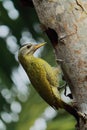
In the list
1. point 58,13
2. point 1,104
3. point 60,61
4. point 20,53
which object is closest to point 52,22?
point 58,13

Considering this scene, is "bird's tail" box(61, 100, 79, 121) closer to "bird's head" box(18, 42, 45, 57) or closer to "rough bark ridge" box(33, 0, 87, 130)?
"rough bark ridge" box(33, 0, 87, 130)

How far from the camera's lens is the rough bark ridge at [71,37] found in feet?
8.16

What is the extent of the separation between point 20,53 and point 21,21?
0.52m

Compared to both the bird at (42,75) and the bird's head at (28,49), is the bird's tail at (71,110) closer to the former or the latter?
the bird at (42,75)

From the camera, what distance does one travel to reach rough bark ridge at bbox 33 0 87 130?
8.16 ft

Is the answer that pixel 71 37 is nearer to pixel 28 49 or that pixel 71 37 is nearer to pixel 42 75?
pixel 42 75

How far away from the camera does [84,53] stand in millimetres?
2496

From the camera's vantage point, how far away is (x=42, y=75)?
3.26 metres

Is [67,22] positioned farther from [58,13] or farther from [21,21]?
[21,21]

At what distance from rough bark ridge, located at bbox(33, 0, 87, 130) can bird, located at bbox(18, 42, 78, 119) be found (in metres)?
0.25

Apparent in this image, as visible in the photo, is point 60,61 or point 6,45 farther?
point 6,45

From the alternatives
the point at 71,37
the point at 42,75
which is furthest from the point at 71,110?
the point at 42,75

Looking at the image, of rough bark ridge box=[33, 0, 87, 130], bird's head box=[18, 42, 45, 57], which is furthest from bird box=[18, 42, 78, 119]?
rough bark ridge box=[33, 0, 87, 130]

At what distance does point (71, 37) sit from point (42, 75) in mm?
751
